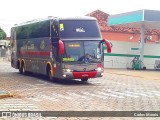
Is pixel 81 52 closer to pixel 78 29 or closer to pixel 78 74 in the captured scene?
pixel 78 74

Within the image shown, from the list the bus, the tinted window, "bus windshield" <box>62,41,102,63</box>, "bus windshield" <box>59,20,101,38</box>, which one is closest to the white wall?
the tinted window

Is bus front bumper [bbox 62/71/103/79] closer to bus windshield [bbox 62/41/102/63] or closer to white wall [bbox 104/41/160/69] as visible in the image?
bus windshield [bbox 62/41/102/63]

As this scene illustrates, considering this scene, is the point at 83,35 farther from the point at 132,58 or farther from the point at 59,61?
the point at 132,58

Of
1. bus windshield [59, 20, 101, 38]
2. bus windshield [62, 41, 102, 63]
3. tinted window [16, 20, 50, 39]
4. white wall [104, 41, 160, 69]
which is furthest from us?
white wall [104, 41, 160, 69]

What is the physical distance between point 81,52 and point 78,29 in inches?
51.1

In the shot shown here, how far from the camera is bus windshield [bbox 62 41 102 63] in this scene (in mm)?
18109

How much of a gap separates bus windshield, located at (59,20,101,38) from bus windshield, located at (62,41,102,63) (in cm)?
42

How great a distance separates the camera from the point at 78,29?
18.6 metres

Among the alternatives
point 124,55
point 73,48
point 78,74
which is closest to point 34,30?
point 73,48

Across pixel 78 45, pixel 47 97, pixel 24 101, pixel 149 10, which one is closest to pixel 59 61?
pixel 78 45

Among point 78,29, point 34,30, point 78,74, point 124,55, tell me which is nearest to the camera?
point 78,74

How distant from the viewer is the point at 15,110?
9.97 metres

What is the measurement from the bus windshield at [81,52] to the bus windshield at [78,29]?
422 millimetres

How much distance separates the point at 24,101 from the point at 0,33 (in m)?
86.3
